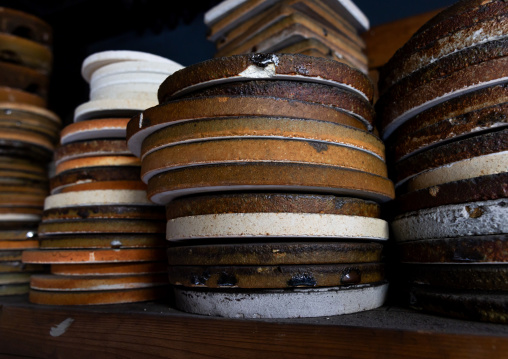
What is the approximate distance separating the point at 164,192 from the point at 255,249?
24 cm

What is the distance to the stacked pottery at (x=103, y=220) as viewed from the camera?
108 centimetres

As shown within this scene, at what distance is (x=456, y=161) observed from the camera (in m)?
0.77

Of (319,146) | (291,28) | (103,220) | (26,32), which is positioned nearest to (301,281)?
(319,146)

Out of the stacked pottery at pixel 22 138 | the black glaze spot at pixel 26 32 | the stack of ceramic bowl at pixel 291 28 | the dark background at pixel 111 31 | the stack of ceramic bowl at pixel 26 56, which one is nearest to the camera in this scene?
the stack of ceramic bowl at pixel 291 28

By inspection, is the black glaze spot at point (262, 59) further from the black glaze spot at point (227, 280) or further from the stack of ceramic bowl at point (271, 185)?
the black glaze spot at point (227, 280)

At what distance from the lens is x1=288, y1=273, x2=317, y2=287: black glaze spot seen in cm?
76

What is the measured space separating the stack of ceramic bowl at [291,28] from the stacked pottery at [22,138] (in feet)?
2.92

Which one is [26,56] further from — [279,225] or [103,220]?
[279,225]

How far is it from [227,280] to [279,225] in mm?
155

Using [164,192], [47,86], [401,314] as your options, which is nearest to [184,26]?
[47,86]

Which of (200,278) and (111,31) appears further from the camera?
(111,31)

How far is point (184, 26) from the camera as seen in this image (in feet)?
7.54

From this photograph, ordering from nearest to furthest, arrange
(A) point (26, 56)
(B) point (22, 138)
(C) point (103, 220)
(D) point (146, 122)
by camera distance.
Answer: (D) point (146, 122)
(C) point (103, 220)
(B) point (22, 138)
(A) point (26, 56)

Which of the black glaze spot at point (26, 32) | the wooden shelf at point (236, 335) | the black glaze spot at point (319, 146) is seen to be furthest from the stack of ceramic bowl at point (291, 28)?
the black glaze spot at point (26, 32)
